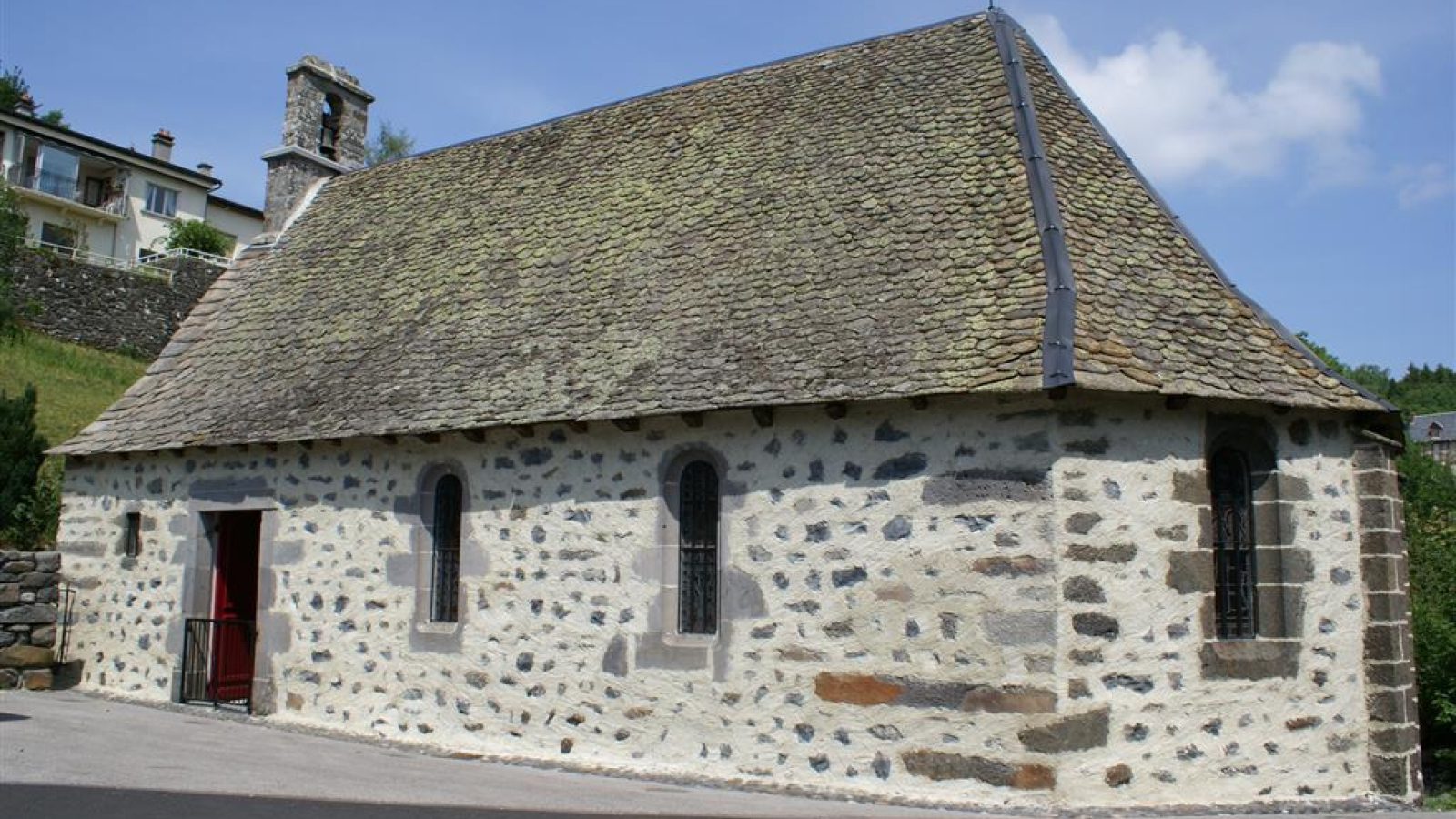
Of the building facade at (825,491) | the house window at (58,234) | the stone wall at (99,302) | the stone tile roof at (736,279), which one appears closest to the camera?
the building facade at (825,491)

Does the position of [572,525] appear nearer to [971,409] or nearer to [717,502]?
[717,502]

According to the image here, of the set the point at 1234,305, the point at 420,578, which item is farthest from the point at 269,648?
the point at 1234,305

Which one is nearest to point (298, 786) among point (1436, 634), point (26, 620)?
point (26, 620)

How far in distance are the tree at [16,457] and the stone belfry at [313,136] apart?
460 centimetres

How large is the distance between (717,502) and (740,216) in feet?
11.0

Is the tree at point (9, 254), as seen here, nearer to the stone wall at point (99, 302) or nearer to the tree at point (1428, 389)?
the stone wall at point (99, 302)

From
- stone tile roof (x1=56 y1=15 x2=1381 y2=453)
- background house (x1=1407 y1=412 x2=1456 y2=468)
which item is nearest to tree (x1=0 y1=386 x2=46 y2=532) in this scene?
stone tile roof (x1=56 y1=15 x2=1381 y2=453)

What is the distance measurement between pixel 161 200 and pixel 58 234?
4.35 m

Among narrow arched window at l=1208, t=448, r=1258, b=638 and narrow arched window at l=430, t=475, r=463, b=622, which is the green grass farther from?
narrow arched window at l=1208, t=448, r=1258, b=638

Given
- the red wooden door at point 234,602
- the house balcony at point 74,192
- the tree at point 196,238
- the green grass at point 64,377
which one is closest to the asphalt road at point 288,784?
the red wooden door at point 234,602

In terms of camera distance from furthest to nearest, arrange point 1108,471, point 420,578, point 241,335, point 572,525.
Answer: point 241,335 < point 420,578 < point 572,525 < point 1108,471

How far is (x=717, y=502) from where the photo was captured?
421 inches

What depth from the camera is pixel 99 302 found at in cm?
3119

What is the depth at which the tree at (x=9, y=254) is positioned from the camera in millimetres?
26875
